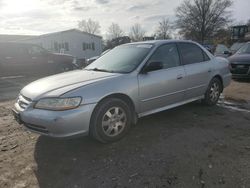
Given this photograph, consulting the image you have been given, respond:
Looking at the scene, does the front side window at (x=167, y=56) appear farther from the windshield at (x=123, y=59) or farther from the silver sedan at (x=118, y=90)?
the windshield at (x=123, y=59)

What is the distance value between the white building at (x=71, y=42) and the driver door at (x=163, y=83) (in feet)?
86.1

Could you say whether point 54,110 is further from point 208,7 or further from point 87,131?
point 208,7

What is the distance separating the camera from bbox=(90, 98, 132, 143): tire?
378cm

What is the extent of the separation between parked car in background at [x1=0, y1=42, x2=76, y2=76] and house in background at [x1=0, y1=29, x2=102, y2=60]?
631 inches

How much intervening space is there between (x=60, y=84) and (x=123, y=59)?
1392mm

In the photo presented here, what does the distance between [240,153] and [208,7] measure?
171 ft

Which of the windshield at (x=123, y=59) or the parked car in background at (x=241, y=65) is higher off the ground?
the windshield at (x=123, y=59)

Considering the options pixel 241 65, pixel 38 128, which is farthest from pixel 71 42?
pixel 38 128

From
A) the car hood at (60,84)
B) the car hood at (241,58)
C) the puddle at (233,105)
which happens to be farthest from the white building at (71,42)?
the car hood at (60,84)

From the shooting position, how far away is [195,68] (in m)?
5.36

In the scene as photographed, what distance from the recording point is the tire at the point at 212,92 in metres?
5.87

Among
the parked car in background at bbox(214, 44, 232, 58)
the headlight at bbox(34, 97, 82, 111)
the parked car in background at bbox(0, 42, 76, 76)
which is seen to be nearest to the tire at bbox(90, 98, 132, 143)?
the headlight at bbox(34, 97, 82, 111)

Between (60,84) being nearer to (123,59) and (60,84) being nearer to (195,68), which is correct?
(123,59)

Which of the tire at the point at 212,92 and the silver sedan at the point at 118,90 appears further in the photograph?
the tire at the point at 212,92
